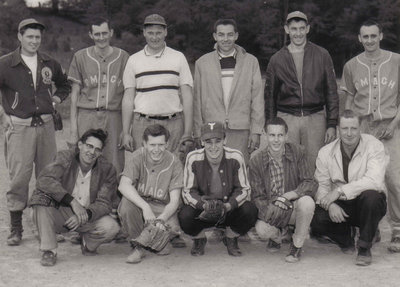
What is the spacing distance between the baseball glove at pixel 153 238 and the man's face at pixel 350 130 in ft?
5.37

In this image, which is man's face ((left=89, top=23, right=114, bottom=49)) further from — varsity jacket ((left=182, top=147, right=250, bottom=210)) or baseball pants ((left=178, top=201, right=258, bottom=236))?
baseball pants ((left=178, top=201, right=258, bottom=236))

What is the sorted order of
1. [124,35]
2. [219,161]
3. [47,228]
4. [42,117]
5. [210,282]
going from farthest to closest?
[124,35], [42,117], [219,161], [47,228], [210,282]

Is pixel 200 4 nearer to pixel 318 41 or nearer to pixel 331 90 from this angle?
pixel 318 41

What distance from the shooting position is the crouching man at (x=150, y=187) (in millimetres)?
5250

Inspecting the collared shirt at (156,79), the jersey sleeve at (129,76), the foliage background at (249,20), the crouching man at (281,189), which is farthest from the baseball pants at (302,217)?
the foliage background at (249,20)

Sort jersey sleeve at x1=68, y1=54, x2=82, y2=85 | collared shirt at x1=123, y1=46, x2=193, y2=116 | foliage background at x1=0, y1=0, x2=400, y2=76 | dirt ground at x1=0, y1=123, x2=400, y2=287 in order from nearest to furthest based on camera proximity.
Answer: dirt ground at x1=0, y1=123, x2=400, y2=287
collared shirt at x1=123, y1=46, x2=193, y2=116
jersey sleeve at x1=68, y1=54, x2=82, y2=85
foliage background at x1=0, y1=0, x2=400, y2=76

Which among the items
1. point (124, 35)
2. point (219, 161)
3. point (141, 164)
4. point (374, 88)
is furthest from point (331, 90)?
point (124, 35)

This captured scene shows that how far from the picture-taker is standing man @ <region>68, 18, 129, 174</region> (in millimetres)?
5988

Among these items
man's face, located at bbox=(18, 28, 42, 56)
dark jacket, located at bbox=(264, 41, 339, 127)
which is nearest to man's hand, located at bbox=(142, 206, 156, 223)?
dark jacket, located at bbox=(264, 41, 339, 127)

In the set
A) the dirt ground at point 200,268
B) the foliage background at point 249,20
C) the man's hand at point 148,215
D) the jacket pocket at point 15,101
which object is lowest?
the dirt ground at point 200,268

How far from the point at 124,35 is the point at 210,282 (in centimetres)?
1643

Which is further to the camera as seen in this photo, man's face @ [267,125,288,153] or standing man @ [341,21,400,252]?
standing man @ [341,21,400,252]

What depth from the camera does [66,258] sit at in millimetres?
5266

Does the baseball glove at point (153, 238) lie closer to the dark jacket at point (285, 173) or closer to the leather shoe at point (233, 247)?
the leather shoe at point (233, 247)
